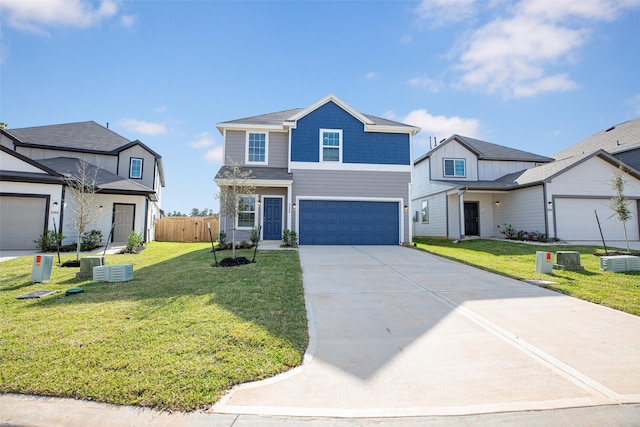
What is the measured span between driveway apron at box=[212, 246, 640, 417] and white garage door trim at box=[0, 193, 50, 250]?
13348mm

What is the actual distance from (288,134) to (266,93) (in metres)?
2.69

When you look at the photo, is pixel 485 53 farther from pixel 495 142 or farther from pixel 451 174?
pixel 495 142

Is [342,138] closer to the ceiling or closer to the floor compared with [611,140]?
closer to the floor

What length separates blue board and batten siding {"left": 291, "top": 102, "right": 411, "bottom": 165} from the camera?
555 inches

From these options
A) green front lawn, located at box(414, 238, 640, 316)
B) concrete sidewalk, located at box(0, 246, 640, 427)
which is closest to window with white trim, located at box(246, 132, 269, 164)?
green front lawn, located at box(414, 238, 640, 316)

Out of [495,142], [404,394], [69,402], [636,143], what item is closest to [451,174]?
[495,142]

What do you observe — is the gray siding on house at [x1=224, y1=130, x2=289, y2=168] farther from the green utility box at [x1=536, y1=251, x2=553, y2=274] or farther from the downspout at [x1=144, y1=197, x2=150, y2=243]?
the green utility box at [x1=536, y1=251, x2=553, y2=274]

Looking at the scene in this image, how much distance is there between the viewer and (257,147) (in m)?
14.5

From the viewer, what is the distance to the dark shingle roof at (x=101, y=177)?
14164mm

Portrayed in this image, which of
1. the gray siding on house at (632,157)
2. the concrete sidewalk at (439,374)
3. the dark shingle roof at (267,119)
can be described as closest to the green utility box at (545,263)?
the concrete sidewalk at (439,374)

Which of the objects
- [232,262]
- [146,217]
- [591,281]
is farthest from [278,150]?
[591,281]

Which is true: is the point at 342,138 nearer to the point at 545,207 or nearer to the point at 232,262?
the point at 232,262

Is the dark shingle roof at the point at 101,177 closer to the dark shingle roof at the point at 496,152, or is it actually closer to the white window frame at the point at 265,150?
the white window frame at the point at 265,150

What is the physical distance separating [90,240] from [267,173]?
830 cm
